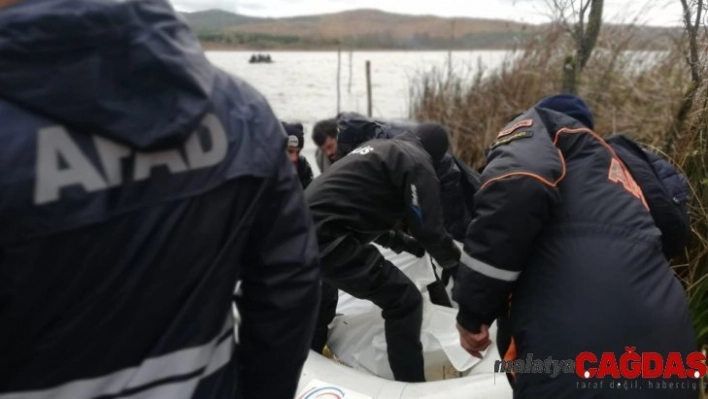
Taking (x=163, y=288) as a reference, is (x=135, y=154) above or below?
above

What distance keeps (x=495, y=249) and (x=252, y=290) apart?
803mm

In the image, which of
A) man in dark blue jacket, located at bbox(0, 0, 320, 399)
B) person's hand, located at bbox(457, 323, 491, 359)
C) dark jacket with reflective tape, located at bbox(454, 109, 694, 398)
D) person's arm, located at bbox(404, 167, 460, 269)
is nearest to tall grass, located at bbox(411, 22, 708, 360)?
person's arm, located at bbox(404, 167, 460, 269)

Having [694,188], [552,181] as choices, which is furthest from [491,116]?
[552,181]

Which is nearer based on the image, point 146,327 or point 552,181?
point 146,327

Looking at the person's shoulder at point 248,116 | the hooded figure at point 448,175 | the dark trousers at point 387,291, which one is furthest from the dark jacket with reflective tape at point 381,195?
the person's shoulder at point 248,116

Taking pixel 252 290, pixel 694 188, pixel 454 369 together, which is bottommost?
pixel 454 369

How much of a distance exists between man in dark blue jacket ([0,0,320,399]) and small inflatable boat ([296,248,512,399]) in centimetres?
163

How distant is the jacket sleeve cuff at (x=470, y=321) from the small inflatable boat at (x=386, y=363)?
66 cm

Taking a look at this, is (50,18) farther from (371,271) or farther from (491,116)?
(491,116)

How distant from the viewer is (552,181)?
5.50 feet

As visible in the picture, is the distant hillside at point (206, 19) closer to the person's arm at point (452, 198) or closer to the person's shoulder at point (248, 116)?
the person's shoulder at point (248, 116)

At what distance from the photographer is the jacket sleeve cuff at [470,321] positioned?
1882 mm

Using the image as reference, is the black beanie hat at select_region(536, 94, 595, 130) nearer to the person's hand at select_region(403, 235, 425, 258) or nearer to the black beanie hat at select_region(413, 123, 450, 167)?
the black beanie hat at select_region(413, 123, 450, 167)

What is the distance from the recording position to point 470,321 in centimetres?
190
